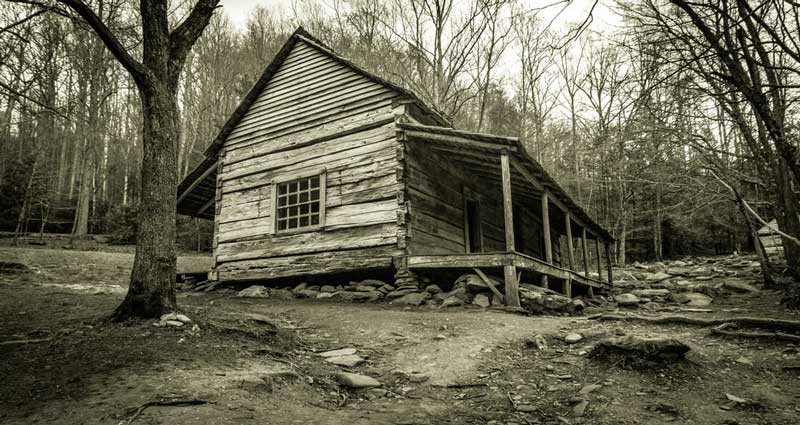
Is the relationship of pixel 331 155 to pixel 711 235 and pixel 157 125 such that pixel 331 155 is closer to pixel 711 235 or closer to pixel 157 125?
pixel 157 125

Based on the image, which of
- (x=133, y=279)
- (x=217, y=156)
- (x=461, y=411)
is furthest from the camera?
(x=217, y=156)

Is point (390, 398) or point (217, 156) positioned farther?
point (217, 156)

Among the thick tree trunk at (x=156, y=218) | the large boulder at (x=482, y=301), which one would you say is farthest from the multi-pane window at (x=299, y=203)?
the thick tree trunk at (x=156, y=218)

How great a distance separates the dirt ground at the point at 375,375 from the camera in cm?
364

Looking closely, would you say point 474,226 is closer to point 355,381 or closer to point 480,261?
point 480,261

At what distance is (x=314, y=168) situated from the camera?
1191cm

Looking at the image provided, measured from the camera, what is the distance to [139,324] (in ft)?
17.8

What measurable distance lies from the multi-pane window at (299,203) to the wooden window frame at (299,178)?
0.17ft

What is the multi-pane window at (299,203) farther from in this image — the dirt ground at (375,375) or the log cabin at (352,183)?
the dirt ground at (375,375)

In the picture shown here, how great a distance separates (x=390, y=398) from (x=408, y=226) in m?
6.04

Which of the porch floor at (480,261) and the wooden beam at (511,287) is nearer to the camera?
the wooden beam at (511,287)

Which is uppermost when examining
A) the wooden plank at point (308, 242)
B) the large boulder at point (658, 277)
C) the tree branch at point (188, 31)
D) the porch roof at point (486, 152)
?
the tree branch at point (188, 31)

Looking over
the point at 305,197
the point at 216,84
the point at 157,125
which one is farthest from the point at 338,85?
the point at 216,84

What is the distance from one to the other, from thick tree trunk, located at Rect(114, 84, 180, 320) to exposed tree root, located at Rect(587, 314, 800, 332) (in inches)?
262
